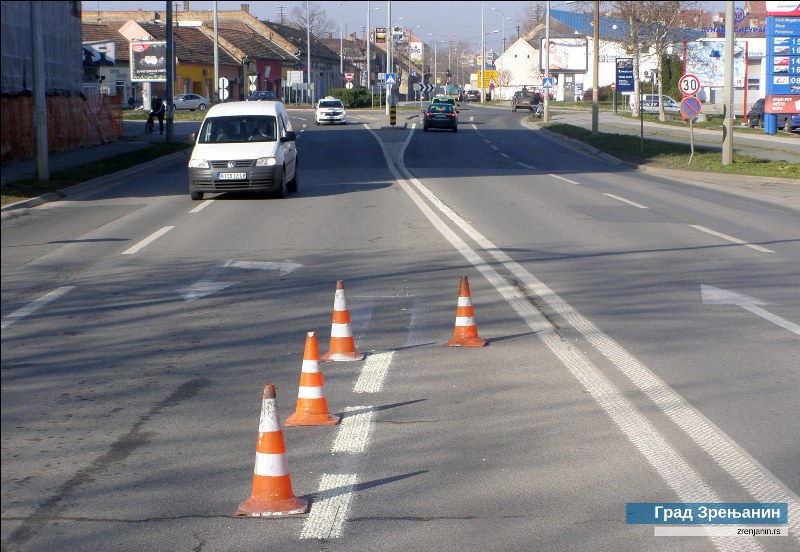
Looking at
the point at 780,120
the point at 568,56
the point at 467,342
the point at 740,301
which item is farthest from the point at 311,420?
the point at 568,56

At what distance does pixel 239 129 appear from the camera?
789 inches

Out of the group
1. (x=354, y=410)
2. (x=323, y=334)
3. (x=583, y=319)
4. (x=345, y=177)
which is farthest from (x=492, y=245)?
(x=345, y=177)

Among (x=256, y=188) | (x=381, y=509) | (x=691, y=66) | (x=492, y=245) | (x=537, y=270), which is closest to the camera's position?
(x=381, y=509)

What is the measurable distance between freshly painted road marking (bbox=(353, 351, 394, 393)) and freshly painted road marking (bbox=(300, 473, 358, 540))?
1.72m

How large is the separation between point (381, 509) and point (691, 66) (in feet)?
255

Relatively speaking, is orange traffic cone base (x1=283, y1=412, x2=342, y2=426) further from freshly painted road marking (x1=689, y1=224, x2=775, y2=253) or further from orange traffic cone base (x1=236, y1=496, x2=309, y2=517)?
freshly painted road marking (x1=689, y1=224, x2=775, y2=253)

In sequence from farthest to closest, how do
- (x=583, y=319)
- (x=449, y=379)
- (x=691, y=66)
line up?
1. (x=691, y=66)
2. (x=583, y=319)
3. (x=449, y=379)

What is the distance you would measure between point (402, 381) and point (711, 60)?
255ft

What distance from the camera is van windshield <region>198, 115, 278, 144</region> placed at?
65.2 feet

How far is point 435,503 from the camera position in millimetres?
4938

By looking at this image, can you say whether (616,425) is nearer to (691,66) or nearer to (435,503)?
(435,503)

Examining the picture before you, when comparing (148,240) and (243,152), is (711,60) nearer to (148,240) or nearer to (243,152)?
(243,152)

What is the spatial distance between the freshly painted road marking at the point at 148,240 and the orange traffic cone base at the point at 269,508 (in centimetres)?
887

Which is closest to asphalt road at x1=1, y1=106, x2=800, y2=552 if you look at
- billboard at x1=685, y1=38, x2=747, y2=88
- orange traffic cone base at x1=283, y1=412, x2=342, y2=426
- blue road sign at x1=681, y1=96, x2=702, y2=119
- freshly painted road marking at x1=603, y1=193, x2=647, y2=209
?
orange traffic cone base at x1=283, y1=412, x2=342, y2=426
